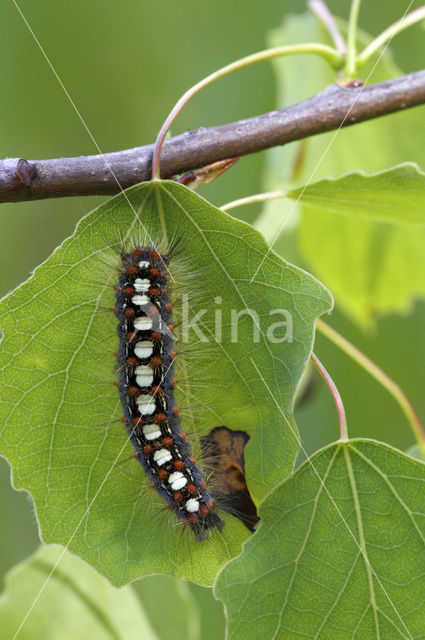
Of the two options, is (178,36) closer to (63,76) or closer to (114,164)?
(63,76)

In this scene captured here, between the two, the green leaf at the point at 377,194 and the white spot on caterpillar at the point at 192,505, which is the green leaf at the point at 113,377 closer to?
the white spot on caterpillar at the point at 192,505

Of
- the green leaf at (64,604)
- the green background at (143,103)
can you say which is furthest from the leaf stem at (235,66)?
the green background at (143,103)

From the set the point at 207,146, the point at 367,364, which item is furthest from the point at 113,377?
the point at 367,364

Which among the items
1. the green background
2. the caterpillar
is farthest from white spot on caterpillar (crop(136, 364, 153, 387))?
the green background

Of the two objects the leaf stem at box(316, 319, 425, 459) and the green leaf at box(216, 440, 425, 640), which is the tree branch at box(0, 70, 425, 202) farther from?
the green leaf at box(216, 440, 425, 640)

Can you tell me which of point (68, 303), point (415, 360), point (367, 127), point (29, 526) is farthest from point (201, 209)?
point (29, 526)
